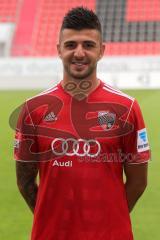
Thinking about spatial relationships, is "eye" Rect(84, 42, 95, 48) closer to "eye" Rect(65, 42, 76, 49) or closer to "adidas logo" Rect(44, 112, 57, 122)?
"eye" Rect(65, 42, 76, 49)

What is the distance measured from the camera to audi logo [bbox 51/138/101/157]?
1.78 meters

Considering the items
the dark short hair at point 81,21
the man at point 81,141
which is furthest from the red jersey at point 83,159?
the dark short hair at point 81,21

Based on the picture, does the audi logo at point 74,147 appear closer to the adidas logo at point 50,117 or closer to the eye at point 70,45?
the adidas logo at point 50,117

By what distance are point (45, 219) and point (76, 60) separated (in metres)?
0.67

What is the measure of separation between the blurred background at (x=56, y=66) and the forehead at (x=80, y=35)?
2.46 m

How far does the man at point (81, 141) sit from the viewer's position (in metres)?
1.76

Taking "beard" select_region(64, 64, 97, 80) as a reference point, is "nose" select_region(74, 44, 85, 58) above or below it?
above

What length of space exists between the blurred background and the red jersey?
211 cm

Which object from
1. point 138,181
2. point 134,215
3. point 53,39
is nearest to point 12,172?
point 134,215

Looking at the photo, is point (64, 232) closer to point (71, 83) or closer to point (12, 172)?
point (71, 83)

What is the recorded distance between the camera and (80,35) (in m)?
1.75

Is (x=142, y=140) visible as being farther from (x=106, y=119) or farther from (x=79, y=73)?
(x=79, y=73)

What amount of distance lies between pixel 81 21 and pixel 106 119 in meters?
0.41

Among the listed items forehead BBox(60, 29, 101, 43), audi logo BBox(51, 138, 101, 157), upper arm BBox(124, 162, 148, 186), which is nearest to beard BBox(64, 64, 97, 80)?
forehead BBox(60, 29, 101, 43)
